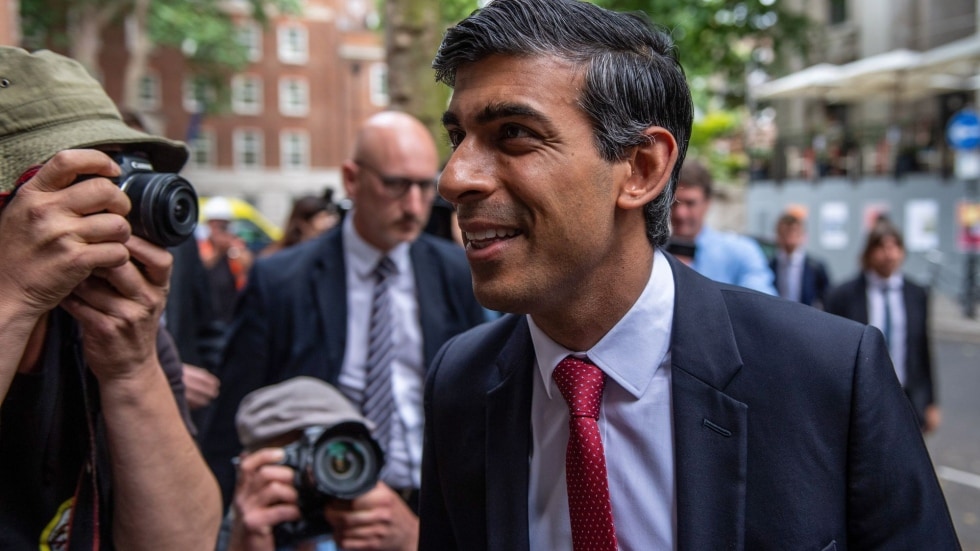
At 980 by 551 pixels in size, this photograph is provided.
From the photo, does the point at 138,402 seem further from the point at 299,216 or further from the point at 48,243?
the point at 299,216

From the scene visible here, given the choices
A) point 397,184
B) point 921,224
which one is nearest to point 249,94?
point 921,224

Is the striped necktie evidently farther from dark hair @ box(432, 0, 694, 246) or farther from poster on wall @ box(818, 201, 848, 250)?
poster on wall @ box(818, 201, 848, 250)

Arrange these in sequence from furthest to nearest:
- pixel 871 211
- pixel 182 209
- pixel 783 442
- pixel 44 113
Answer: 1. pixel 871 211
2. pixel 182 209
3. pixel 44 113
4. pixel 783 442

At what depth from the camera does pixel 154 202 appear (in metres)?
1.72

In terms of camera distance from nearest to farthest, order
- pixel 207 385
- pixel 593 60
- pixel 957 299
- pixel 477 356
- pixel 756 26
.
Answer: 1. pixel 593 60
2. pixel 477 356
3. pixel 207 385
4. pixel 756 26
5. pixel 957 299

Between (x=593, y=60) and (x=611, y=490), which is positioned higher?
(x=593, y=60)

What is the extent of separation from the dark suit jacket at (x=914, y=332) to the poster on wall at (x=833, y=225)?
57.4ft

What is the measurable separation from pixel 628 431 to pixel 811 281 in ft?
24.4

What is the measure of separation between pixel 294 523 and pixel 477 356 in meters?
0.77

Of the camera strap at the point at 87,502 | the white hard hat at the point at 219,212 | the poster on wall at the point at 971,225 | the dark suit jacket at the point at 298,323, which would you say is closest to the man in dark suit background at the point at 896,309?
the dark suit jacket at the point at 298,323

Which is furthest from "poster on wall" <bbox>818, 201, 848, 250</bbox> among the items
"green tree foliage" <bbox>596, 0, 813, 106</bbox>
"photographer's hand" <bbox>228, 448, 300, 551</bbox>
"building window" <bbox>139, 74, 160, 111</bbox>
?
"building window" <bbox>139, 74, 160, 111</bbox>

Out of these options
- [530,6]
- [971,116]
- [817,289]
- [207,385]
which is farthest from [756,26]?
[530,6]

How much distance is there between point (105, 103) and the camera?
184 cm

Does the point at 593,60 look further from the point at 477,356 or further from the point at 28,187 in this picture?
the point at 28,187
